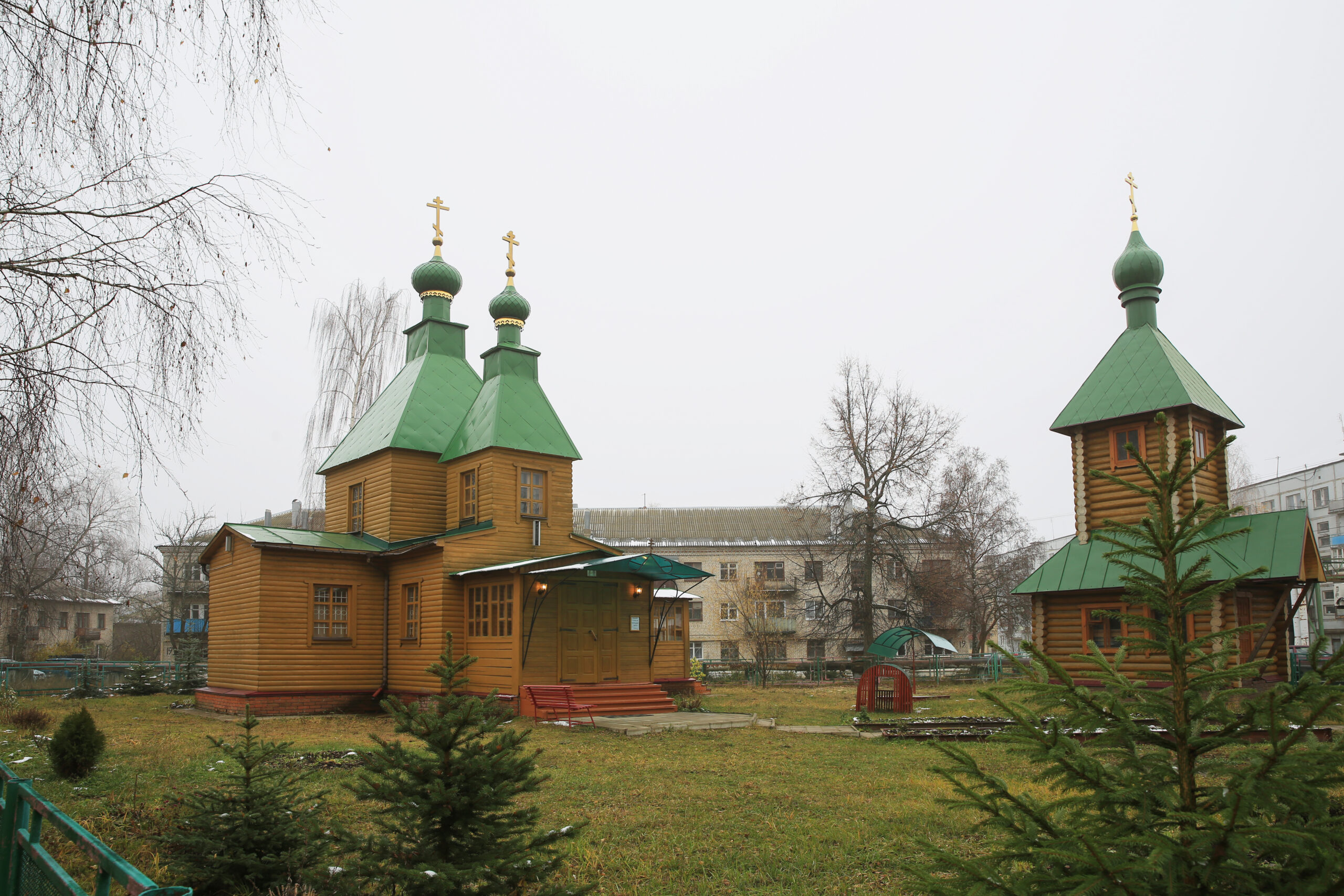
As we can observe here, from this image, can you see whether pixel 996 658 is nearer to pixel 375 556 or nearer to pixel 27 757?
pixel 375 556

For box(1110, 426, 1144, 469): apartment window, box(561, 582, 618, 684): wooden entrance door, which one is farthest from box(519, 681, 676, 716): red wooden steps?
box(1110, 426, 1144, 469): apartment window

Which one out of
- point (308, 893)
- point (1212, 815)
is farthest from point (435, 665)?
point (1212, 815)

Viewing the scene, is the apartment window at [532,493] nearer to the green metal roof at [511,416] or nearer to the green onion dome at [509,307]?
the green metal roof at [511,416]

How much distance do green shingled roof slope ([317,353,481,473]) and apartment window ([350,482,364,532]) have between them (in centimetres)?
79

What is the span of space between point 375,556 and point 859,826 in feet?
52.8

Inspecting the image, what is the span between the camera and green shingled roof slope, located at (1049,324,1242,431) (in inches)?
745

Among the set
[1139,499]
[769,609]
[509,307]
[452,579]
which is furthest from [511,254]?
[769,609]

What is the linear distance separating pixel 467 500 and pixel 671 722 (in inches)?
310

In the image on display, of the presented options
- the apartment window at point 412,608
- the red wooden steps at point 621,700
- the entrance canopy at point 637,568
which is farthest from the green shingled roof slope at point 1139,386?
the apartment window at point 412,608

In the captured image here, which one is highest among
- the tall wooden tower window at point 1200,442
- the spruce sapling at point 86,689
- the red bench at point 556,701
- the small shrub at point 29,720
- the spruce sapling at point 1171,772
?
the tall wooden tower window at point 1200,442

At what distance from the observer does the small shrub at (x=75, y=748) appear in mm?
9570

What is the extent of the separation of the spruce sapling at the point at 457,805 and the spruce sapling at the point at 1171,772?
83.6 inches

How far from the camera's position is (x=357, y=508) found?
23.8 m

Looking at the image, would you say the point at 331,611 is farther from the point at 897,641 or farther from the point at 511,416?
the point at 897,641
